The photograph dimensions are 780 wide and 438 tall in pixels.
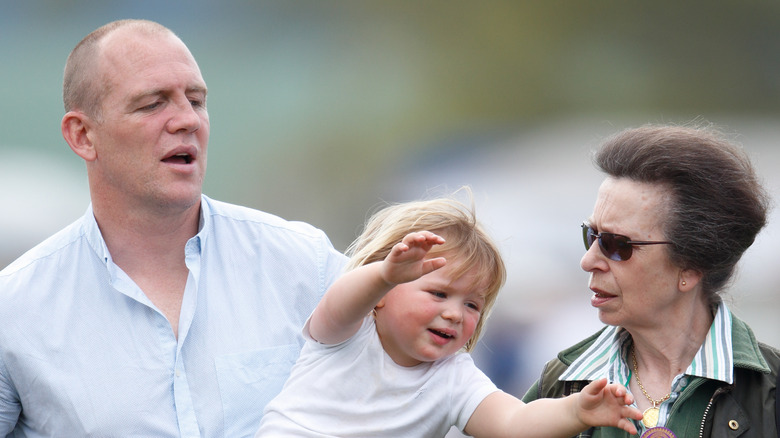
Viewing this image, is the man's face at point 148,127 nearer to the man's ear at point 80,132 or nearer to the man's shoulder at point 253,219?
the man's ear at point 80,132

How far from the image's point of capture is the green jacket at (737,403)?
9.11 ft

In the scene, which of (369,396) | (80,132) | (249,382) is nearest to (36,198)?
(80,132)

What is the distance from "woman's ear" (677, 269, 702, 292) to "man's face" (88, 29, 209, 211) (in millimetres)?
1615

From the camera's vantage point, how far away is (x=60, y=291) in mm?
3184

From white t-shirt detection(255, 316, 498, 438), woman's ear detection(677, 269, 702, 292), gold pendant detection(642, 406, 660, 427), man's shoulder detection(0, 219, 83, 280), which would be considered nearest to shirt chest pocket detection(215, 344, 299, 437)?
white t-shirt detection(255, 316, 498, 438)

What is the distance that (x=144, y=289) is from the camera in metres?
3.25

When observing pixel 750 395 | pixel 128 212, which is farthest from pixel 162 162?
pixel 750 395

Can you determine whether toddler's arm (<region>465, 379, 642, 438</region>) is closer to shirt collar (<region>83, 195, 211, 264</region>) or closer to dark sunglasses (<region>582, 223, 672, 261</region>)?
dark sunglasses (<region>582, 223, 672, 261</region>)

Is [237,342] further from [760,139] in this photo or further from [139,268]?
[760,139]

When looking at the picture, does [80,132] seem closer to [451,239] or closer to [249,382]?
[249,382]

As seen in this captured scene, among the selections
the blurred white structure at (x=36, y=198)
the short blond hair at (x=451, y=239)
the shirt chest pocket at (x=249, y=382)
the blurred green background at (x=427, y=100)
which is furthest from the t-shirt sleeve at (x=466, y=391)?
the blurred white structure at (x=36, y=198)

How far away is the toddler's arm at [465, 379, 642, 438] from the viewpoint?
234 cm

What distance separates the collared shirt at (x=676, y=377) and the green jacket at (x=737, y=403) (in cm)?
3

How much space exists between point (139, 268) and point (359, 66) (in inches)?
153
